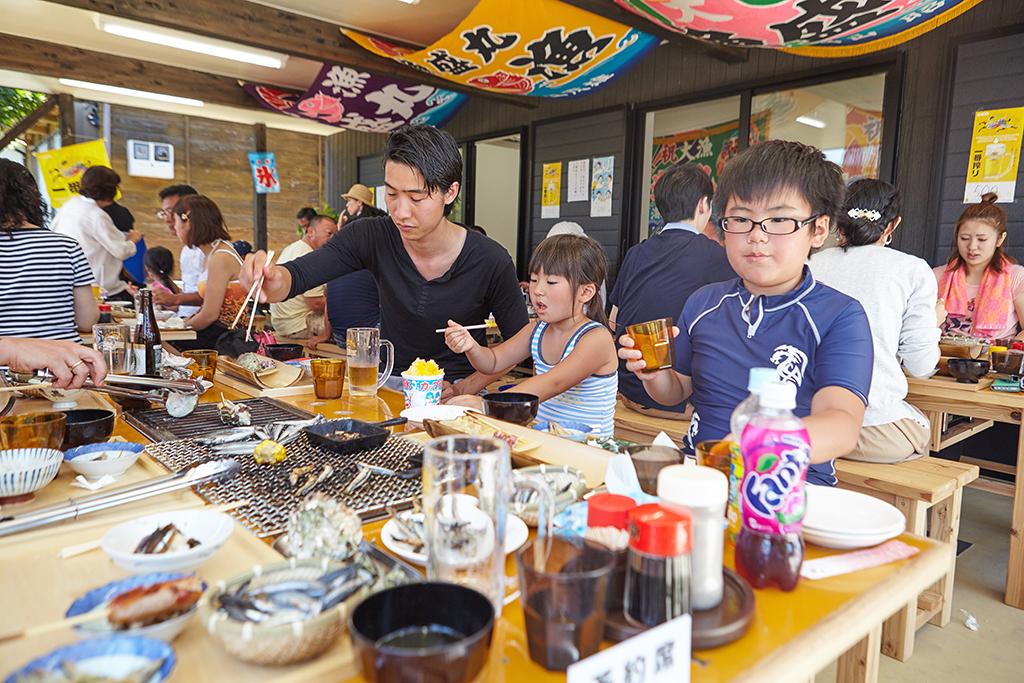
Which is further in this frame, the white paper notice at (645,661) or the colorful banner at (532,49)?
the colorful banner at (532,49)

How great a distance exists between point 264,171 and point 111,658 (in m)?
9.65

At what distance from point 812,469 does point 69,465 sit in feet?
5.09

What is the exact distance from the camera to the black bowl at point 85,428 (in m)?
1.26

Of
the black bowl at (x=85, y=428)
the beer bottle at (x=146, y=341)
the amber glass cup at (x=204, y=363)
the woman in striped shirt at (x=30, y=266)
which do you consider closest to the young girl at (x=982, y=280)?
the amber glass cup at (x=204, y=363)

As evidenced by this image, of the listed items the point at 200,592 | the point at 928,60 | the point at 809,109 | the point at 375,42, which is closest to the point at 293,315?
the point at 375,42

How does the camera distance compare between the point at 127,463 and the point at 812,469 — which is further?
the point at 812,469

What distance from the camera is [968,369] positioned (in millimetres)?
2625

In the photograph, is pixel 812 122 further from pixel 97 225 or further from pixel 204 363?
pixel 97 225

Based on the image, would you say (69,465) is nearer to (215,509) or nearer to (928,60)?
(215,509)

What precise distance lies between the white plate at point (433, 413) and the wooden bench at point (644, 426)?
1462mm

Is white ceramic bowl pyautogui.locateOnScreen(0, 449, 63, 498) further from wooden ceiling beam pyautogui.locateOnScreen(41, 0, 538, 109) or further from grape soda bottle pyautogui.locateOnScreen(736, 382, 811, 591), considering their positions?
wooden ceiling beam pyautogui.locateOnScreen(41, 0, 538, 109)

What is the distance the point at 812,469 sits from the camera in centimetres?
151

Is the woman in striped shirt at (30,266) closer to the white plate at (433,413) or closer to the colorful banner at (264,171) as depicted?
the white plate at (433,413)

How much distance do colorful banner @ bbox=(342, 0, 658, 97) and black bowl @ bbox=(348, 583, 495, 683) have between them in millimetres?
4260
